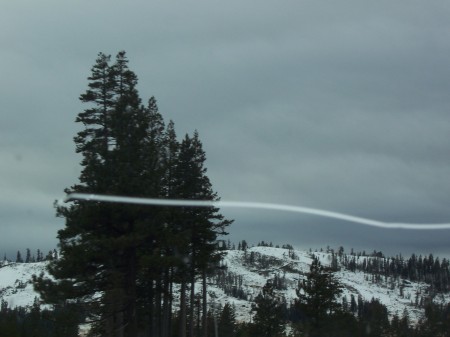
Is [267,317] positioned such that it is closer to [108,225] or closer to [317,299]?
[317,299]

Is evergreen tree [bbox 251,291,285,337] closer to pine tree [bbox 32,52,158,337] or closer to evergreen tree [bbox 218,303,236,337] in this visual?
evergreen tree [bbox 218,303,236,337]

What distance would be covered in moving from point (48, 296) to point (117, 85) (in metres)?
11.6

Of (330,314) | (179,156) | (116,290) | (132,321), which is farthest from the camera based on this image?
(330,314)

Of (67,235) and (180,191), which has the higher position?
(180,191)

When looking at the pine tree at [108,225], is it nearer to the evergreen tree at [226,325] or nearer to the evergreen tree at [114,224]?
the evergreen tree at [114,224]

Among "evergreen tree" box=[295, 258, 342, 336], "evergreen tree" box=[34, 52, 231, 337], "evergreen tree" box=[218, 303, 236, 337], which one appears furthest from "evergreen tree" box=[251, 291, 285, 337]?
"evergreen tree" box=[34, 52, 231, 337]

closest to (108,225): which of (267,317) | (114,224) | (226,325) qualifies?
(114,224)

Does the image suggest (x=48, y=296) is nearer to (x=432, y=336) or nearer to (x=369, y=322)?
(x=432, y=336)

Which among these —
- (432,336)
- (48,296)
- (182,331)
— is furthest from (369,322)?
(48,296)

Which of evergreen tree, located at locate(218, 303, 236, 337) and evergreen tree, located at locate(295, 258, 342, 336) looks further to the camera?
evergreen tree, located at locate(218, 303, 236, 337)

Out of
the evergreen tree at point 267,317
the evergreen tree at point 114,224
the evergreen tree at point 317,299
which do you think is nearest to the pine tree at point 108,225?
the evergreen tree at point 114,224

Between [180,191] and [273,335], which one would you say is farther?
[273,335]

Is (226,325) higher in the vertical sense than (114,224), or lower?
lower

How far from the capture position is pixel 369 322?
68562mm
